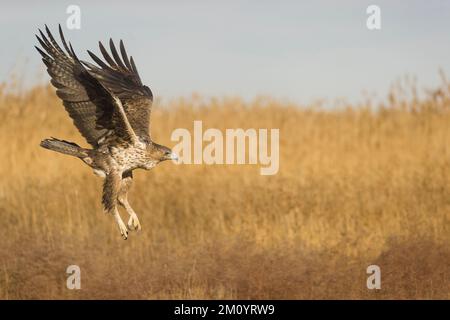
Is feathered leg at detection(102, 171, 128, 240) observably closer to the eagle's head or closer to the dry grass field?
the eagle's head

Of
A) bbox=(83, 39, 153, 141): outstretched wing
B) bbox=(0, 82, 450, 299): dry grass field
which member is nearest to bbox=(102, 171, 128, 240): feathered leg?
bbox=(83, 39, 153, 141): outstretched wing

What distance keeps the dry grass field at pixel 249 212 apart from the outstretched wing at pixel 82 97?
208cm

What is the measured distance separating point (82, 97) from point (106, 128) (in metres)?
0.45

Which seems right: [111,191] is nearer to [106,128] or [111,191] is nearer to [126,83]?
[106,128]

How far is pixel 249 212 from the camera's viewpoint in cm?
1287

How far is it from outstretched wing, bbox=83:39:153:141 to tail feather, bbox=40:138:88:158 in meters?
0.52

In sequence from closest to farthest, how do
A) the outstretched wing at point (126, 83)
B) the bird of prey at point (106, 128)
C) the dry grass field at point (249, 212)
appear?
the bird of prey at point (106, 128)
the outstretched wing at point (126, 83)
the dry grass field at point (249, 212)

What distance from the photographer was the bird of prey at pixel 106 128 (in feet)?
28.3

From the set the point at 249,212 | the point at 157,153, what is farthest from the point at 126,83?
the point at 249,212

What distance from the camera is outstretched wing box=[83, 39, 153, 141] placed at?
30.9ft

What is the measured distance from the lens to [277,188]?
43.1 feet

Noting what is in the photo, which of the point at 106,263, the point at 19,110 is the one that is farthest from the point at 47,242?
the point at 19,110

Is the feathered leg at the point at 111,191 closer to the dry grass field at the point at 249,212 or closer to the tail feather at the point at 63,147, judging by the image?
the tail feather at the point at 63,147

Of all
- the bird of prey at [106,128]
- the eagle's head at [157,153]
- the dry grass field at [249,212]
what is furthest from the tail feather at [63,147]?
the dry grass field at [249,212]
